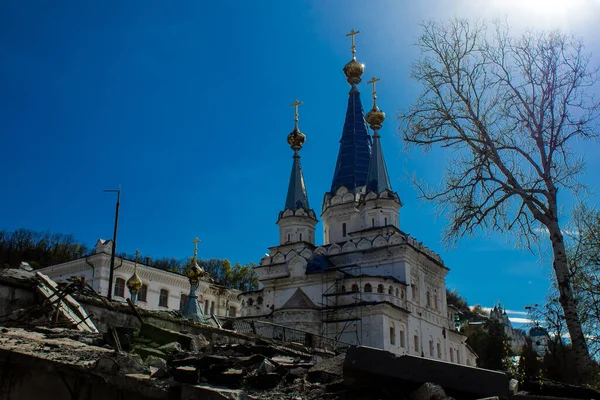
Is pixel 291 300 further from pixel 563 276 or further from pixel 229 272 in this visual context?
pixel 229 272

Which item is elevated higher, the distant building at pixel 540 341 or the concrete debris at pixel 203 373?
the distant building at pixel 540 341

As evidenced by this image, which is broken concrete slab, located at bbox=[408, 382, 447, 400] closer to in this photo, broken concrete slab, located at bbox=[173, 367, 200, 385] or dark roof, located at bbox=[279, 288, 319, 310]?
broken concrete slab, located at bbox=[173, 367, 200, 385]

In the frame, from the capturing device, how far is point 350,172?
4172 centimetres

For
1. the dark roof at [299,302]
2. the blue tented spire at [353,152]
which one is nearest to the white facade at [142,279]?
the dark roof at [299,302]

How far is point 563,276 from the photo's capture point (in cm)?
1145

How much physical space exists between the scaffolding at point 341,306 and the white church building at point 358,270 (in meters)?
0.06

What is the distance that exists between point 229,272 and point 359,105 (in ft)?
87.5

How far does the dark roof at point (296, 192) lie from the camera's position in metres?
40.6

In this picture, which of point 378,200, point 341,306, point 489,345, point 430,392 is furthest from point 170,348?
point 489,345

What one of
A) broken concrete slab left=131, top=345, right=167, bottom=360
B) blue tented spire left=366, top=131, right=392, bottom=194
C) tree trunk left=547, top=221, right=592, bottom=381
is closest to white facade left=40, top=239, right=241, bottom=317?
blue tented spire left=366, top=131, right=392, bottom=194

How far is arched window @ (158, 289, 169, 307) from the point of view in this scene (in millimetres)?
40909

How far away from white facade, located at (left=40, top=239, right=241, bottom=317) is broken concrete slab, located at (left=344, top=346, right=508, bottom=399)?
110ft

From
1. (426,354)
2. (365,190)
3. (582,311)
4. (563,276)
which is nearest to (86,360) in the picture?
(563,276)

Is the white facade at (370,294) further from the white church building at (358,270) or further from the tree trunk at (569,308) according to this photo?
the tree trunk at (569,308)
